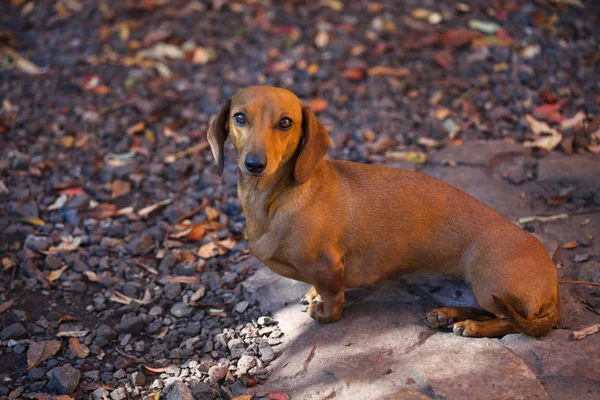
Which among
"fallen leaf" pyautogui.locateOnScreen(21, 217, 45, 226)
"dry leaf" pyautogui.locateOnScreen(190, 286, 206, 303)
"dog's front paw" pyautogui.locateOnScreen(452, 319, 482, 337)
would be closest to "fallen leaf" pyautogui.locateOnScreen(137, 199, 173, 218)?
"fallen leaf" pyautogui.locateOnScreen(21, 217, 45, 226)

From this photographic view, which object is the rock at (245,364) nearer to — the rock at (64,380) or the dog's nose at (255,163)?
the rock at (64,380)

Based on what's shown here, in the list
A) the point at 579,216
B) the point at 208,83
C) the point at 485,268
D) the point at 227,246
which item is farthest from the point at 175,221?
the point at 579,216

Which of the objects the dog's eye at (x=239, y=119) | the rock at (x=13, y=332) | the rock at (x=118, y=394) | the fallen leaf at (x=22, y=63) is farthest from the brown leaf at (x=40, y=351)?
the fallen leaf at (x=22, y=63)

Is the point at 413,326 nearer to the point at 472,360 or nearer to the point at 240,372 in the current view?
the point at 472,360

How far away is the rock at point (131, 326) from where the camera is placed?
409 centimetres

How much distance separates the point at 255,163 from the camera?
3.32m

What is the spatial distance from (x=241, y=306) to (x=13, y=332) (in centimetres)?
141

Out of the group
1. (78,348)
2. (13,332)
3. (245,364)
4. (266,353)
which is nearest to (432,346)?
(266,353)

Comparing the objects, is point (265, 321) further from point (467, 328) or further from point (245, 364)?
point (467, 328)

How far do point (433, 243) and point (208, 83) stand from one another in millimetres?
3806

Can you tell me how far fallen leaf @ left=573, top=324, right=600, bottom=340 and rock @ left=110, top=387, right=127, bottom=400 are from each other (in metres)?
2.48

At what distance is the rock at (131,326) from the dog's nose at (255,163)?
1.44 m

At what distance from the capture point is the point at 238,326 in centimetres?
412

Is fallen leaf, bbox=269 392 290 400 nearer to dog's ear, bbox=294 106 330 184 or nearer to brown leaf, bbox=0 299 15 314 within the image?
dog's ear, bbox=294 106 330 184
